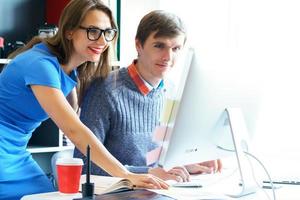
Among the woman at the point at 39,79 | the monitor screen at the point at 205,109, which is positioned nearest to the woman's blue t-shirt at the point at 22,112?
the woman at the point at 39,79

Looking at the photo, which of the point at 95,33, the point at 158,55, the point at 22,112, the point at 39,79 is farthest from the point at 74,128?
the point at 158,55

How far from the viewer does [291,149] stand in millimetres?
1682

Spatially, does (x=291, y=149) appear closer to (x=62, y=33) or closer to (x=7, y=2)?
(x=62, y=33)

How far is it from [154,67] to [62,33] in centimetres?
39

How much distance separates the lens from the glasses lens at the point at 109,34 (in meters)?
1.83

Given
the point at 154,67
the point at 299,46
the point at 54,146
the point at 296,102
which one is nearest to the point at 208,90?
the point at 296,102

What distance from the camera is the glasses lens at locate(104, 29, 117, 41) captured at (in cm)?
183

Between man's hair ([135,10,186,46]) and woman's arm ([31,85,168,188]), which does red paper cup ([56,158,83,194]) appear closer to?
woman's arm ([31,85,168,188])

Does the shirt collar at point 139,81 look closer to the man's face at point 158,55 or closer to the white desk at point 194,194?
the man's face at point 158,55

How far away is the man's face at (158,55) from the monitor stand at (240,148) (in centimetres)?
48

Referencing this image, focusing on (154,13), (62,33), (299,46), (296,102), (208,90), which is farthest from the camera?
(299,46)

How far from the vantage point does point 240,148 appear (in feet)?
4.99

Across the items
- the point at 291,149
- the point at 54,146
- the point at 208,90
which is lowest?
the point at 54,146

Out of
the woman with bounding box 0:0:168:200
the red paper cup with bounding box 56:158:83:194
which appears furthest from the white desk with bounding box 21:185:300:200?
the woman with bounding box 0:0:168:200
